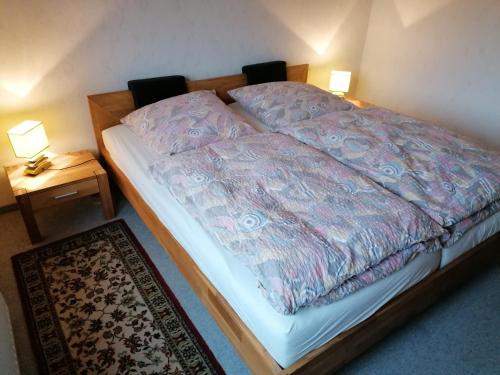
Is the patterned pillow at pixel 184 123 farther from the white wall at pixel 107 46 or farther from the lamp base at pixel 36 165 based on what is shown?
the lamp base at pixel 36 165

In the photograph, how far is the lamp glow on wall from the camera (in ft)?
10.8

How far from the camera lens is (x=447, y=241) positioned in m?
1.47

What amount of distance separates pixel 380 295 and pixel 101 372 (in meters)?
1.16

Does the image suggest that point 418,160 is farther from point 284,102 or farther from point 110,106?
point 110,106

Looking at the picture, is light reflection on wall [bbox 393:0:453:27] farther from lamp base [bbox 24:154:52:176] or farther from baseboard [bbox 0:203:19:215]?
baseboard [bbox 0:203:19:215]

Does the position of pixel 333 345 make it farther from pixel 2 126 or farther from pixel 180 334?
pixel 2 126

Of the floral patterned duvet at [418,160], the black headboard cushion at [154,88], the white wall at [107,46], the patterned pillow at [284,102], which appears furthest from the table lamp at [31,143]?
the floral patterned duvet at [418,160]

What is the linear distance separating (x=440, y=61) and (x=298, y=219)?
2511 mm

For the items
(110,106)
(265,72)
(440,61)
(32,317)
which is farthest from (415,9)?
(32,317)

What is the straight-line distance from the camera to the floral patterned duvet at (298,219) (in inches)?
45.3

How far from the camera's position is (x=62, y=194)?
2031 mm

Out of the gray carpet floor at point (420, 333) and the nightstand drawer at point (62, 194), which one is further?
the nightstand drawer at point (62, 194)

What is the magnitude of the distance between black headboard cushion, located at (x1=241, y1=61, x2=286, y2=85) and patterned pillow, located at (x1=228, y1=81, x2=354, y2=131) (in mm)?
200

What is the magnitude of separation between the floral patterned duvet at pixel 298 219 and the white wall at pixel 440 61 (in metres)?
1.84
